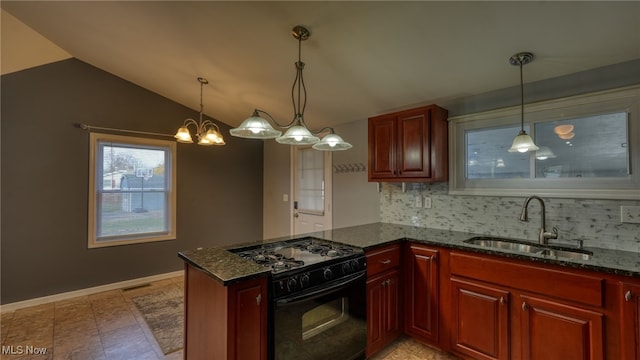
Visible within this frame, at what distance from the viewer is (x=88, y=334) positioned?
101 inches

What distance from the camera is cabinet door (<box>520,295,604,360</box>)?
1.58 m

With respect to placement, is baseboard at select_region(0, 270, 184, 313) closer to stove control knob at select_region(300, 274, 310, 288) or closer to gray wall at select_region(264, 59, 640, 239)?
gray wall at select_region(264, 59, 640, 239)

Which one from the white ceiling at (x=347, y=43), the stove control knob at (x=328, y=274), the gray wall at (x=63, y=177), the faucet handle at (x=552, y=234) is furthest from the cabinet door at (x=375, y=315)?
the gray wall at (x=63, y=177)

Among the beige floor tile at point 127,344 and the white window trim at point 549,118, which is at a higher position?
the white window trim at point 549,118

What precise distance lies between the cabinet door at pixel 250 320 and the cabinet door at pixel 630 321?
191 cm

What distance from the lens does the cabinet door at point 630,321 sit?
146 centimetres

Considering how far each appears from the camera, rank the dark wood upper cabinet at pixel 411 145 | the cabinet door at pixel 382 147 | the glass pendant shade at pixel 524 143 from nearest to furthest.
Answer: the glass pendant shade at pixel 524 143, the dark wood upper cabinet at pixel 411 145, the cabinet door at pixel 382 147

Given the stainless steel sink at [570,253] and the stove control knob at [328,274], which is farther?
the stainless steel sink at [570,253]

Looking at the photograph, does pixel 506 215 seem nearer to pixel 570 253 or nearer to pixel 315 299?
pixel 570 253

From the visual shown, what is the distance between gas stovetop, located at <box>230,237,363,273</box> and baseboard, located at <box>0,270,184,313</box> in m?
2.83

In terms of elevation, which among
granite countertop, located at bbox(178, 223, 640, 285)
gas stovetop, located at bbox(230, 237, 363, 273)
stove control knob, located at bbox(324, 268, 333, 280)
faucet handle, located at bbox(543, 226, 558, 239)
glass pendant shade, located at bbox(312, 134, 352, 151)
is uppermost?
glass pendant shade, located at bbox(312, 134, 352, 151)

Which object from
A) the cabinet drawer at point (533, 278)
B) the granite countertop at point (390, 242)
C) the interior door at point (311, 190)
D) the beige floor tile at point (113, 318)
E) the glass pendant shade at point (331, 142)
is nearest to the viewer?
the granite countertop at point (390, 242)

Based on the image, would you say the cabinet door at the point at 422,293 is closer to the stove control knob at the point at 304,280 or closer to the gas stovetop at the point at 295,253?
the gas stovetop at the point at 295,253

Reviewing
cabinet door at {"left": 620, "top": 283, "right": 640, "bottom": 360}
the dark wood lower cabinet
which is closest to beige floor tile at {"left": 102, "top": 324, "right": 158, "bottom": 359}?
the dark wood lower cabinet
